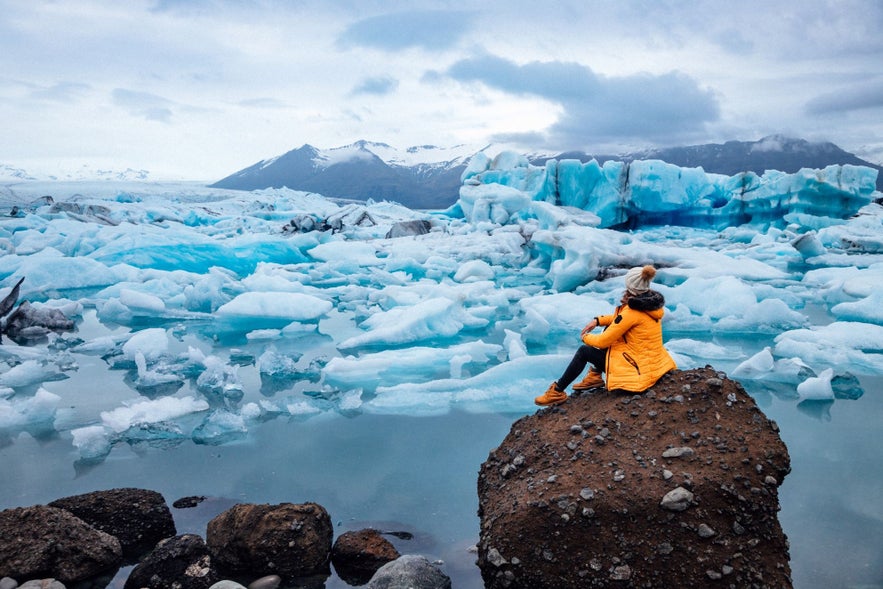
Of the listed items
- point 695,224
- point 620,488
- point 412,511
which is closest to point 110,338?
point 412,511

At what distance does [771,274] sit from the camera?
10.6 m

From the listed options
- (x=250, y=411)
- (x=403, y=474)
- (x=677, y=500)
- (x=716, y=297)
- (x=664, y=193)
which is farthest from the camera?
(x=664, y=193)

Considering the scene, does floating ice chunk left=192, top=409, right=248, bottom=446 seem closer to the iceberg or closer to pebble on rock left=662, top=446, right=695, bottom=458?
pebble on rock left=662, top=446, right=695, bottom=458

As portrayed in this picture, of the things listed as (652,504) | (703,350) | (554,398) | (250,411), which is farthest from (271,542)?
(703,350)

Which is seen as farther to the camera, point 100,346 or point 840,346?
point 100,346

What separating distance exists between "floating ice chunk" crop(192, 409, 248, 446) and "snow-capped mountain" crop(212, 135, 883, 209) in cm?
8732

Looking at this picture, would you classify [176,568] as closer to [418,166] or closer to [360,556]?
[360,556]

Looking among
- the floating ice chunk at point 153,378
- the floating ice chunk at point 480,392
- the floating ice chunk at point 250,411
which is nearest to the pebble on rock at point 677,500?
the floating ice chunk at point 480,392

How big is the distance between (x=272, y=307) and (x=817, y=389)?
5886 mm

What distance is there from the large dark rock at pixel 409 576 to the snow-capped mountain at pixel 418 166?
89049mm

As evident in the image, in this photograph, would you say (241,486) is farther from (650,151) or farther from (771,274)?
(650,151)

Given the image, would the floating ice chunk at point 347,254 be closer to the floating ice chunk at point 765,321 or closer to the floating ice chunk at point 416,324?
the floating ice chunk at point 416,324

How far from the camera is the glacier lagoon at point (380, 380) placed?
325cm

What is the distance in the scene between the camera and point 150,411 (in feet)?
14.2
